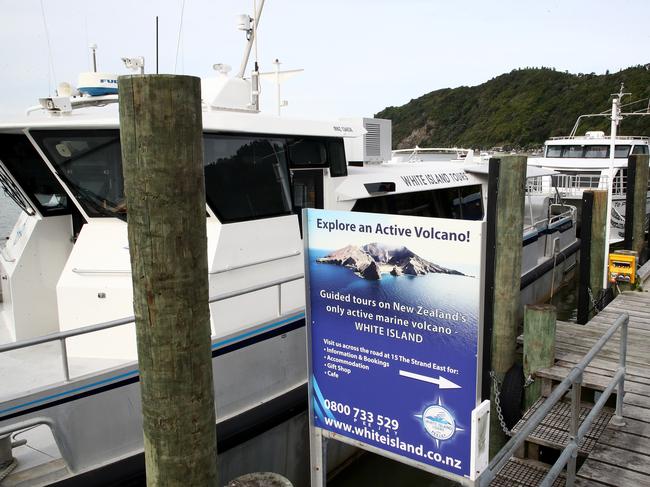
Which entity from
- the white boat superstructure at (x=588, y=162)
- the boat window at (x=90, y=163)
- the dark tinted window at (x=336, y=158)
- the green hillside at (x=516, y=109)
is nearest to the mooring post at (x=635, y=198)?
the white boat superstructure at (x=588, y=162)

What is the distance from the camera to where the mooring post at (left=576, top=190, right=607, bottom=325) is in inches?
342

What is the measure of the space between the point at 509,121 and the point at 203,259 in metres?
88.2

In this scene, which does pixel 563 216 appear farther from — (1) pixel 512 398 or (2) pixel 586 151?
(2) pixel 586 151

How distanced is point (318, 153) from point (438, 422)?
11.6 feet

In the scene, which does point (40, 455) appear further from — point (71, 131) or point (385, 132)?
point (385, 132)

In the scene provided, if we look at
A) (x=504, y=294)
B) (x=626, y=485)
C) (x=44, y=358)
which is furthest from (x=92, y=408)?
(x=504, y=294)

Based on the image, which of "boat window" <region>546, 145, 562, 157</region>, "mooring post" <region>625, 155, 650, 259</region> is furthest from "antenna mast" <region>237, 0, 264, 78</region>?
"boat window" <region>546, 145, 562, 157</region>

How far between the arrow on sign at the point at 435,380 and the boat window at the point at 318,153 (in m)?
2.97

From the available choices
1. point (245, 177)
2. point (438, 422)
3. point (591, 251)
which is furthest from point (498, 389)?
point (591, 251)

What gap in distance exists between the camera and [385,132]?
8.31 m

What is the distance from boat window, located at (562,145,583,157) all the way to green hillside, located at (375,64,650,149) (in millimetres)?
42707

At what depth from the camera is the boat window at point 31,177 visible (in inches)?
202

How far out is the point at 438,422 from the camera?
10.4ft

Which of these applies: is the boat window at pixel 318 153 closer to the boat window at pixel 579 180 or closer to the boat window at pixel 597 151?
the boat window at pixel 579 180
